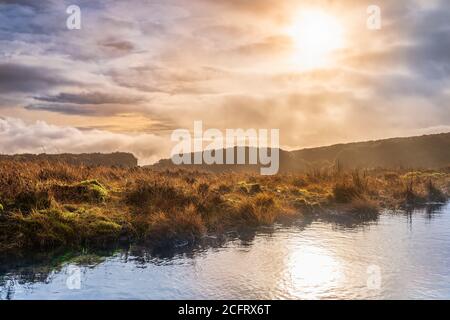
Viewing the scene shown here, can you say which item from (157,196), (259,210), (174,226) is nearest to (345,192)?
(259,210)

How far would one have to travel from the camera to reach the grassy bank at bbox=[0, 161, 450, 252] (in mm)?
11922

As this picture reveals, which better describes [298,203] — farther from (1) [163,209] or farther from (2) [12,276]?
(2) [12,276]

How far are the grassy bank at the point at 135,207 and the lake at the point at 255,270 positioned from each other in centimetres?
81

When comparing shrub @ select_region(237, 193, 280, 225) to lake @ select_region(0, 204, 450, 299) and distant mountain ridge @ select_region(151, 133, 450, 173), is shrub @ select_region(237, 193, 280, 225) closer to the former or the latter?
lake @ select_region(0, 204, 450, 299)

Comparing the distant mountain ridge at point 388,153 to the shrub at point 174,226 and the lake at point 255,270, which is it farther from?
the lake at point 255,270

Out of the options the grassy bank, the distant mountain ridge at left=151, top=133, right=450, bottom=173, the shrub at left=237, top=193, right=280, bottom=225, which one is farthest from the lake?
the distant mountain ridge at left=151, top=133, right=450, bottom=173

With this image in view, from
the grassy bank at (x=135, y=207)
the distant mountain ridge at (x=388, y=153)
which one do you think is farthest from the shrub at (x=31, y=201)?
the distant mountain ridge at (x=388, y=153)

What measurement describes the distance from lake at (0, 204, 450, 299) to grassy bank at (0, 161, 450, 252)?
0.81 m

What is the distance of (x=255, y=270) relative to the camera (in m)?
9.75

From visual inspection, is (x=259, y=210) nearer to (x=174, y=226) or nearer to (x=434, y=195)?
(x=174, y=226)

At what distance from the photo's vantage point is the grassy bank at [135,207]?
11.9 metres

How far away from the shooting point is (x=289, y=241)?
12.7 metres
